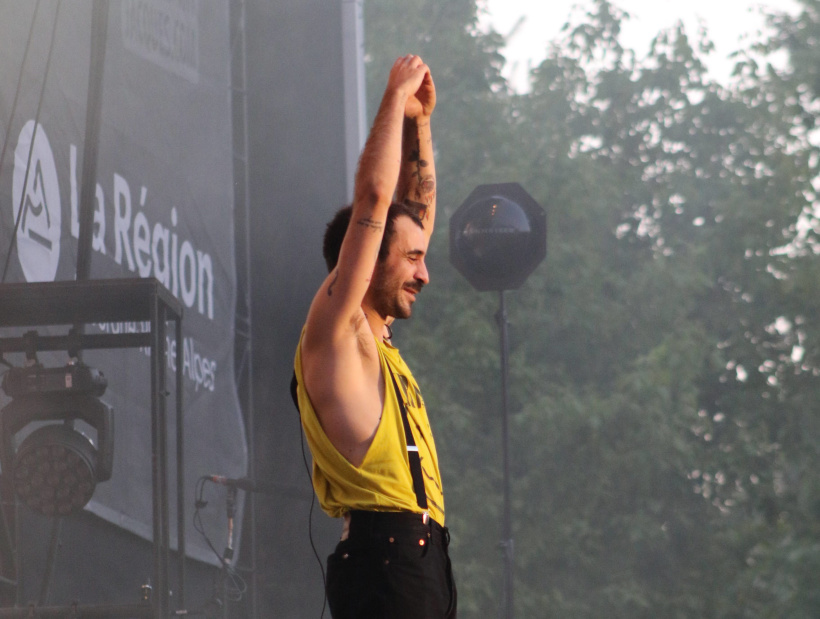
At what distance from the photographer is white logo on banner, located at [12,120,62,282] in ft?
7.75

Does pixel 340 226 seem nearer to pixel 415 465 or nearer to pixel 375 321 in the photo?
pixel 375 321

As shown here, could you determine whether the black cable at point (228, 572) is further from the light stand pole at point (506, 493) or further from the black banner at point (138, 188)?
the light stand pole at point (506, 493)

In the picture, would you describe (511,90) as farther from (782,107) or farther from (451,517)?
(451,517)

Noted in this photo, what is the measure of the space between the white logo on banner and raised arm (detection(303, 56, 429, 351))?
40.7 inches

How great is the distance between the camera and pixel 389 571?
61.9 inches

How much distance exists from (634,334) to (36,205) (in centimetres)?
904

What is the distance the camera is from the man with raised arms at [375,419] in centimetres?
155

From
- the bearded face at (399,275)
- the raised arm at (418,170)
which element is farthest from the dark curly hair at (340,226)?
the raised arm at (418,170)

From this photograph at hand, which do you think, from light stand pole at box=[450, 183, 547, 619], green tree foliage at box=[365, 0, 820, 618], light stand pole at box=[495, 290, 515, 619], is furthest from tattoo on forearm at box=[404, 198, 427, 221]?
green tree foliage at box=[365, 0, 820, 618]

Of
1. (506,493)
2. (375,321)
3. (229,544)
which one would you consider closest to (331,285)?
(375,321)

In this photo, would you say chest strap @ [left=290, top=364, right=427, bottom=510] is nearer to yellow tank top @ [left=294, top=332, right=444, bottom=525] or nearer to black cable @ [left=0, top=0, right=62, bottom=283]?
yellow tank top @ [left=294, top=332, right=444, bottom=525]

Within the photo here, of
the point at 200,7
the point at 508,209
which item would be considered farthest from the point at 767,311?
the point at 200,7

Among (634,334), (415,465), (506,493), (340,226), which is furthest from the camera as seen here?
(634,334)

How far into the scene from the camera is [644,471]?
9.70m
